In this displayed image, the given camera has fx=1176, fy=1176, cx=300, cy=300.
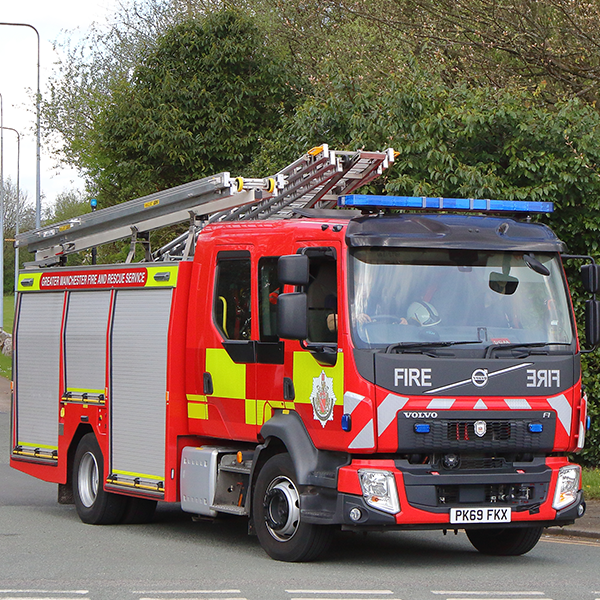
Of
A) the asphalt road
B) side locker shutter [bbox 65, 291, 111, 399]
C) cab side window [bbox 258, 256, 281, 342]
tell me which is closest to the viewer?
the asphalt road

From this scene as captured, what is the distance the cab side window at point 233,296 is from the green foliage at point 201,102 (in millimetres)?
15084

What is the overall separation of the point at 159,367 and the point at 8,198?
9227 cm

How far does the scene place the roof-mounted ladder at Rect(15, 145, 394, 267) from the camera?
34.4 feet

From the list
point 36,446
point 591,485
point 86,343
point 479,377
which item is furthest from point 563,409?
point 36,446

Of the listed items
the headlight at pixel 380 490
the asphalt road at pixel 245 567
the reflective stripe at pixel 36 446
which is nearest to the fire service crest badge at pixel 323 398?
the headlight at pixel 380 490

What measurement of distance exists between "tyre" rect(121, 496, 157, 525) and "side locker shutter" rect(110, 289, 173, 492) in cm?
54

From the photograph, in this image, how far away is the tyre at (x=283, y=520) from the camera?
8.75 m

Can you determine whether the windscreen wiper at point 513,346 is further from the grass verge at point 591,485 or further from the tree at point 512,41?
the tree at point 512,41

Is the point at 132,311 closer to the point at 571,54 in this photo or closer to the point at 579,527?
the point at 579,527

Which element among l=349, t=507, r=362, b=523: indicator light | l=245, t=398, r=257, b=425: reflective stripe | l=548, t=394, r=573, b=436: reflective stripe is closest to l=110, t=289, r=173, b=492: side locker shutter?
l=245, t=398, r=257, b=425: reflective stripe

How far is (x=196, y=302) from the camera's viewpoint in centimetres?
1021

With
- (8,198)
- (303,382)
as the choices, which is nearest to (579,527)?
(303,382)

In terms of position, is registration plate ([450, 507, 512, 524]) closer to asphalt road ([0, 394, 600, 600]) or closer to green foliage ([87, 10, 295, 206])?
asphalt road ([0, 394, 600, 600])

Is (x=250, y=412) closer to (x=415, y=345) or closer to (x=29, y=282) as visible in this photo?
(x=415, y=345)
